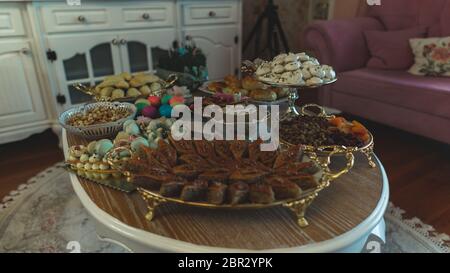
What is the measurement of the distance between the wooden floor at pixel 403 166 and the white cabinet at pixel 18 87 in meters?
0.18

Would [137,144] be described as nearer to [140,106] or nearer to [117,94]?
[140,106]

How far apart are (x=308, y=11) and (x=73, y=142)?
249 cm

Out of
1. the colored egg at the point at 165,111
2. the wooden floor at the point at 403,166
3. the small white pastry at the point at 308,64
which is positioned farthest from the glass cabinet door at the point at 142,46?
the small white pastry at the point at 308,64

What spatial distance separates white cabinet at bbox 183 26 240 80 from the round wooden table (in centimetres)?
162

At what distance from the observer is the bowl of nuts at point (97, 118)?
94cm

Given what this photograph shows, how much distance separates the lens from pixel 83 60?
5.91 feet

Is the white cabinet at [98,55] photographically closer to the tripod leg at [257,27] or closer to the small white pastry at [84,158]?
the tripod leg at [257,27]

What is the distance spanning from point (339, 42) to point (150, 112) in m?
1.32

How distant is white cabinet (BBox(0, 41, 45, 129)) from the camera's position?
1595mm

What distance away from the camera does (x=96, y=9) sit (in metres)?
1.73

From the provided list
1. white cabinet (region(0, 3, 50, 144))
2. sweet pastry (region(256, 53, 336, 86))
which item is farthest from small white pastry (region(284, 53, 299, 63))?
white cabinet (region(0, 3, 50, 144))

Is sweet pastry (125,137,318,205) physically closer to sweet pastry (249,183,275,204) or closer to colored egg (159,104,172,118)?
sweet pastry (249,183,275,204)

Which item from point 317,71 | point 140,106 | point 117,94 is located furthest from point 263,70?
point 117,94
